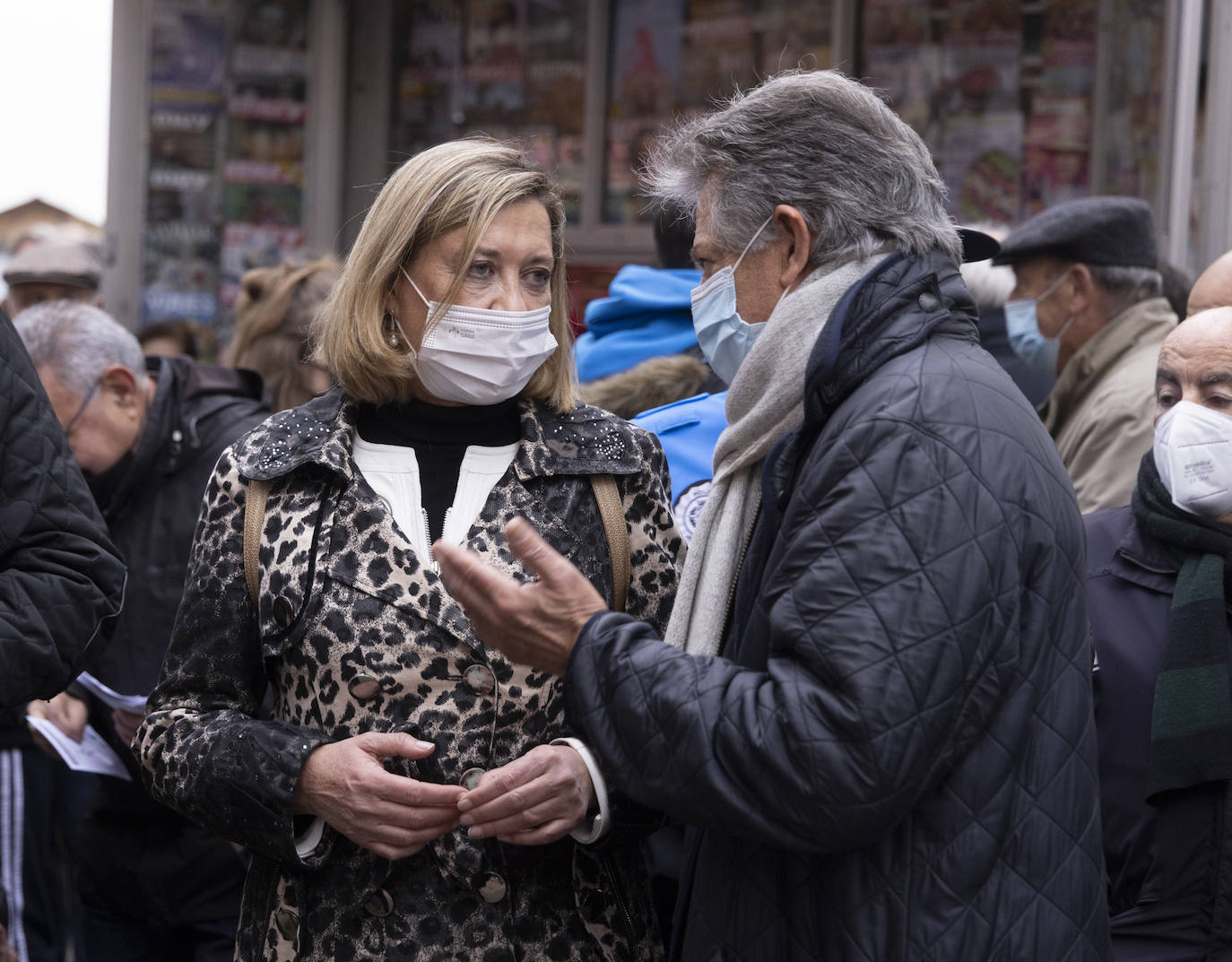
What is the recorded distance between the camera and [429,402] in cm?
232

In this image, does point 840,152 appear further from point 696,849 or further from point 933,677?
point 696,849

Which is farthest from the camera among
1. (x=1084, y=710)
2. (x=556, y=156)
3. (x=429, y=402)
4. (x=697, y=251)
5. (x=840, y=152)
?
(x=556, y=156)

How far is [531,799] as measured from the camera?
6.34ft

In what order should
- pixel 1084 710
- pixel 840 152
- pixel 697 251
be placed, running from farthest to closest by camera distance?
1. pixel 697 251
2. pixel 840 152
3. pixel 1084 710

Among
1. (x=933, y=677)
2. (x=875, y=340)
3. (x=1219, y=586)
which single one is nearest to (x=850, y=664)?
(x=933, y=677)

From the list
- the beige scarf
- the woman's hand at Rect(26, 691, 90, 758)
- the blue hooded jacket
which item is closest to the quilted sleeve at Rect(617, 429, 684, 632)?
the beige scarf

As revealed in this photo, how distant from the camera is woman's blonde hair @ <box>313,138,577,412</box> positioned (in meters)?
2.23

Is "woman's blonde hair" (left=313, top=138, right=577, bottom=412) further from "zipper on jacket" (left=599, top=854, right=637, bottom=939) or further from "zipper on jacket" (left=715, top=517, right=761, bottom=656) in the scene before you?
"zipper on jacket" (left=599, top=854, right=637, bottom=939)

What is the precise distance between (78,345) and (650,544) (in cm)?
191

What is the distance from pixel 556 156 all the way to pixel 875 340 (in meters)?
5.91

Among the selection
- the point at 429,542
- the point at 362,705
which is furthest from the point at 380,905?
the point at 429,542

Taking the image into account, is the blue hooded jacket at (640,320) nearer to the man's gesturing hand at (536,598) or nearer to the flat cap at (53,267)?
the man's gesturing hand at (536,598)

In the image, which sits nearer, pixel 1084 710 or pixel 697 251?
pixel 1084 710

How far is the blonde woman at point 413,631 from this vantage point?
203cm
